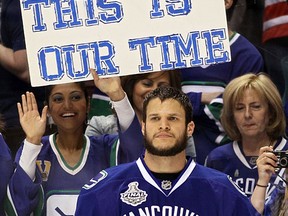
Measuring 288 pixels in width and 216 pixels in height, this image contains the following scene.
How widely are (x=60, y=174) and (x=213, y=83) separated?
43.9 inches

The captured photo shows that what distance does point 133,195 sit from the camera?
5.68 m

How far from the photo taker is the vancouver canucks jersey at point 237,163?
22.1ft

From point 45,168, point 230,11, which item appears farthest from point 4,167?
point 230,11

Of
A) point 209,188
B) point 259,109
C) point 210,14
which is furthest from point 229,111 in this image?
point 209,188

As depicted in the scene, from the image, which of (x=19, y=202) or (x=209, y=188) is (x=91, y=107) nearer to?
(x=19, y=202)

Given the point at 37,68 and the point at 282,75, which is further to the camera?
the point at 282,75

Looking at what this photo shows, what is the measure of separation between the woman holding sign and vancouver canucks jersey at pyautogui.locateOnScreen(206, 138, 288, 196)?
1.70ft

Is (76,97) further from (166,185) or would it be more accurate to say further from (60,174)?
(166,185)

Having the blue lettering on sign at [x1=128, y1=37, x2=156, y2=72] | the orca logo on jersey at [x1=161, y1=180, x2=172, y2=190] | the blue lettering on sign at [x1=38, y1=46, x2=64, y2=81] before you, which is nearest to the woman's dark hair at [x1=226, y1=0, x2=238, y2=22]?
the blue lettering on sign at [x1=128, y1=37, x2=156, y2=72]

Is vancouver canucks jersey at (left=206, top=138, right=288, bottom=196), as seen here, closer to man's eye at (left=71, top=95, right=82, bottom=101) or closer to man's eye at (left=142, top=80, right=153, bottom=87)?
man's eye at (left=142, top=80, right=153, bottom=87)

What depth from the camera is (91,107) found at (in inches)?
285

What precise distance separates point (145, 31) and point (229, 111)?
83 cm

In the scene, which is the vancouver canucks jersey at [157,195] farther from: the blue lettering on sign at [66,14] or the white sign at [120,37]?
the blue lettering on sign at [66,14]

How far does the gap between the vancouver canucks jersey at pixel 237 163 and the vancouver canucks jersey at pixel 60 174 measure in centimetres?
51
